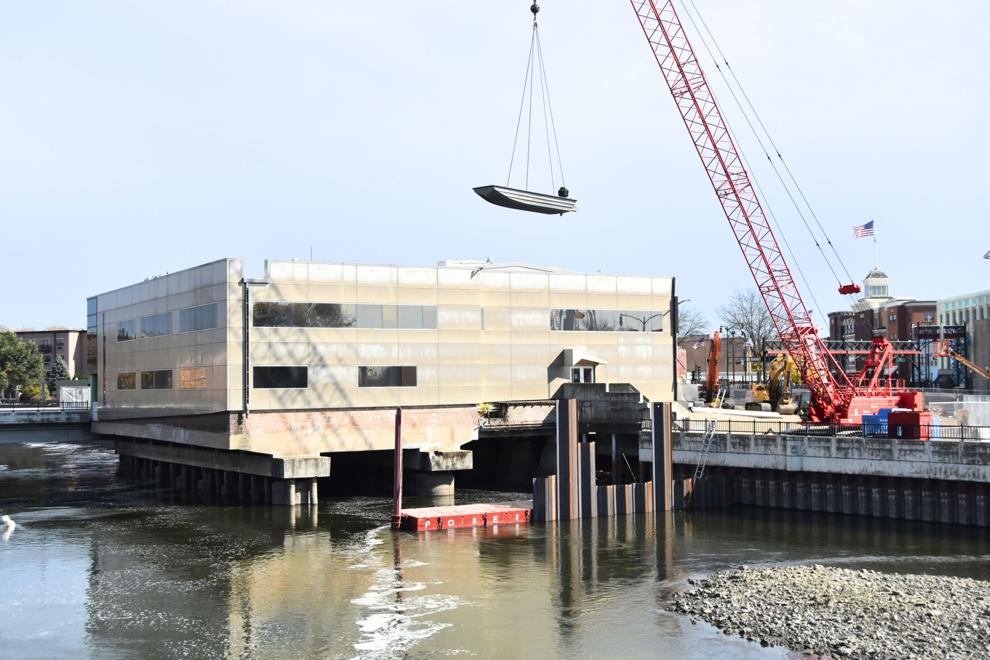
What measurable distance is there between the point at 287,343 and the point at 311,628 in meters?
32.8

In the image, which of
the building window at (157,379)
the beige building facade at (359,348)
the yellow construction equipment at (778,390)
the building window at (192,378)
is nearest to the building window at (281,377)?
the beige building facade at (359,348)

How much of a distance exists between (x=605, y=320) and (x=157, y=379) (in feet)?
109

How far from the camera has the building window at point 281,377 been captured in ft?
211

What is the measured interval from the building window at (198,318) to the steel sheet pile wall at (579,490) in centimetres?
2312

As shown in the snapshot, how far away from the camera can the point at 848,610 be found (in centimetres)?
3450

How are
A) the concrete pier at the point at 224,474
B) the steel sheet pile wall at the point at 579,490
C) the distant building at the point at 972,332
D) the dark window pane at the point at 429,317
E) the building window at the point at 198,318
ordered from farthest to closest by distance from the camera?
the distant building at the point at 972,332
the dark window pane at the point at 429,317
the building window at the point at 198,318
the concrete pier at the point at 224,474
the steel sheet pile wall at the point at 579,490

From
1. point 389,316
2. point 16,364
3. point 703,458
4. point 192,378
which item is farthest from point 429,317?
point 16,364

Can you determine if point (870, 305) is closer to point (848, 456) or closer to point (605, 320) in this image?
Answer: point (605, 320)

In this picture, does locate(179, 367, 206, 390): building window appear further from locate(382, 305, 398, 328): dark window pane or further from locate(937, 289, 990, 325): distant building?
locate(937, 289, 990, 325): distant building

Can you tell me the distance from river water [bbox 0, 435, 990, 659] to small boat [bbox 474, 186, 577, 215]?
746 inches

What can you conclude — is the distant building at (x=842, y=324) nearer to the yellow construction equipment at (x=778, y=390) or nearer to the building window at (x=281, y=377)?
the yellow construction equipment at (x=778, y=390)

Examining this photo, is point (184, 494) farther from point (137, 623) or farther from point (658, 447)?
point (137, 623)

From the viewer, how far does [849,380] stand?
3319 inches

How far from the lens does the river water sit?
32906mm
